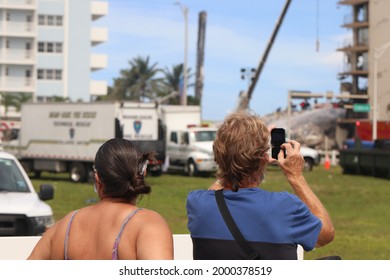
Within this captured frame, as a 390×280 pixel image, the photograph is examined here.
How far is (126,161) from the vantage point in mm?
3902

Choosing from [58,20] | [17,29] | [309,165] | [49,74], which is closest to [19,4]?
[17,29]

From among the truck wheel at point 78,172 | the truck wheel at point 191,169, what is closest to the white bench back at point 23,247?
the truck wheel at point 78,172

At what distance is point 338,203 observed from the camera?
81.8 ft

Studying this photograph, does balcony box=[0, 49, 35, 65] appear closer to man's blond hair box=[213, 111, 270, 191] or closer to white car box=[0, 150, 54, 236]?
white car box=[0, 150, 54, 236]

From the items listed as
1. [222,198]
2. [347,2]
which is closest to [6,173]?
[222,198]

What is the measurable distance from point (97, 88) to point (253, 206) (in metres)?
97.8

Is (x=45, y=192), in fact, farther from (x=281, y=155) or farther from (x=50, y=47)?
(x=50, y=47)

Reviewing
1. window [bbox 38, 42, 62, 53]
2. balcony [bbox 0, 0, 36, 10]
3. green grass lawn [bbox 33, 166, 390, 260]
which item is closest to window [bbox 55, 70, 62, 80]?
window [bbox 38, 42, 62, 53]

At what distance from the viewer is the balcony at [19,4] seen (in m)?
92.8

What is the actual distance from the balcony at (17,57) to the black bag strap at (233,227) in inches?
3601

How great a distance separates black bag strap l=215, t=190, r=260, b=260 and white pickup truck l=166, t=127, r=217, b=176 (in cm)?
3455

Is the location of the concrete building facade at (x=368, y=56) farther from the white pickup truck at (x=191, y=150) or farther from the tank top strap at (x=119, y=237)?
the tank top strap at (x=119, y=237)
